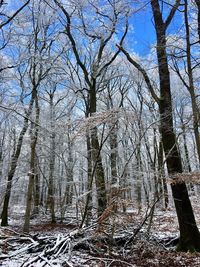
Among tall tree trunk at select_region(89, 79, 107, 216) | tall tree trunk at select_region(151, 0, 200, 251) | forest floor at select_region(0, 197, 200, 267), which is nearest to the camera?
forest floor at select_region(0, 197, 200, 267)

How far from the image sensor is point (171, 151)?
591cm

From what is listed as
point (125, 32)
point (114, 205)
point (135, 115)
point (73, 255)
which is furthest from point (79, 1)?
point (73, 255)

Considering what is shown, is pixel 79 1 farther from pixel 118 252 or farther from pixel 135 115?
pixel 118 252

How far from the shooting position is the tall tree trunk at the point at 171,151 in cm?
549

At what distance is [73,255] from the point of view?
4871 millimetres

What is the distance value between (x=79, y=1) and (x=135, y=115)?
656cm

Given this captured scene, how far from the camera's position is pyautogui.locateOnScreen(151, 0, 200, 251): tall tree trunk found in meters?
5.49

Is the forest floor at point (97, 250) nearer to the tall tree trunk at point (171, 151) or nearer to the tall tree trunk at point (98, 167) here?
the tall tree trunk at point (171, 151)

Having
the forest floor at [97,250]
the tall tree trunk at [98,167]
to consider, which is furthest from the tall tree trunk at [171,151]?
Result: the tall tree trunk at [98,167]

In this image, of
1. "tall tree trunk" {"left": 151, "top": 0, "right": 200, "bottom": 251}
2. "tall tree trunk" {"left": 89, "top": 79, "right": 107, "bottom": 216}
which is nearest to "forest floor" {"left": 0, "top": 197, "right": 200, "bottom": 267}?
"tall tree trunk" {"left": 151, "top": 0, "right": 200, "bottom": 251}

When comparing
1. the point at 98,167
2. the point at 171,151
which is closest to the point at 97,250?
the point at 171,151

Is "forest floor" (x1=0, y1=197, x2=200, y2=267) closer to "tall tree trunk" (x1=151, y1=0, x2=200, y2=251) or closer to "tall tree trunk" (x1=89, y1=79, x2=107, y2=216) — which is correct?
"tall tree trunk" (x1=151, y1=0, x2=200, y2=251)

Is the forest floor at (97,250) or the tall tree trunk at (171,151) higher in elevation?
the tall tree trunk at (171,151)

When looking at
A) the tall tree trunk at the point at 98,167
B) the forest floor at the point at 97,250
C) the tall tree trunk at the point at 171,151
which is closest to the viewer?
the forest floor at the point at 97,250
